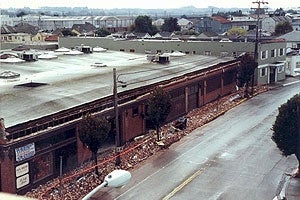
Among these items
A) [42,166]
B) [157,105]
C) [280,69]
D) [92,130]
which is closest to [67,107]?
[92,130]

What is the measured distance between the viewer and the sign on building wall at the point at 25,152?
53.7 ft

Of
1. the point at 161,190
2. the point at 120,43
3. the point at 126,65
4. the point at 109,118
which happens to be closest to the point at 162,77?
the point at 126,65

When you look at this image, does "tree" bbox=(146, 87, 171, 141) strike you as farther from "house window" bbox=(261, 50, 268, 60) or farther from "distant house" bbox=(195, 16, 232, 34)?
"distant house" bbox=(195, 16, 232, 34)

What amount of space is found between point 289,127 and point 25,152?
9.83 metres

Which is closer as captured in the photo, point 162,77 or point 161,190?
point 161,190

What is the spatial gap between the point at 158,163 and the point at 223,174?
9.64 ft

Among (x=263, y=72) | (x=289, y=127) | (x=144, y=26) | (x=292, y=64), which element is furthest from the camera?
(x=144, y=26)

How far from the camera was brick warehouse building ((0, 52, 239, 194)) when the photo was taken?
16641 mm

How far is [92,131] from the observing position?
715 inches

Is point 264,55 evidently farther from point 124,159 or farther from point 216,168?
point 124,159

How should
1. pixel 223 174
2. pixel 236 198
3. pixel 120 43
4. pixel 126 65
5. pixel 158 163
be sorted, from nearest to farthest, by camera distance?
1. pixel 236 198
2. pixel 223 174
3. pixel 158 163
4. pixel 126 65
5. pixel 120 43

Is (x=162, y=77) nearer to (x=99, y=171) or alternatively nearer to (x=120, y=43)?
(x=99, y=171)

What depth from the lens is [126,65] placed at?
107 ft

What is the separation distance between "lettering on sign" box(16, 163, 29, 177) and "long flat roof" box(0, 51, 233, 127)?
149 cm
